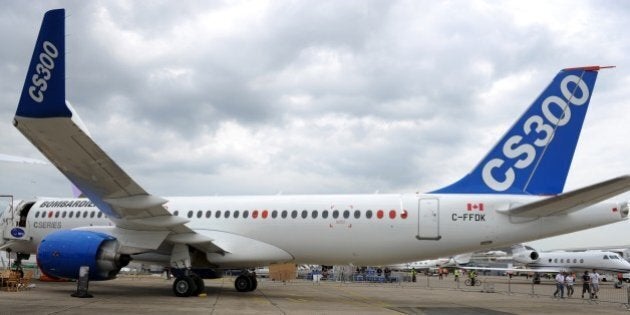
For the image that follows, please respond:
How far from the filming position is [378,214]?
14.7 meters

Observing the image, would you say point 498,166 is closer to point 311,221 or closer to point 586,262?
point 311,221

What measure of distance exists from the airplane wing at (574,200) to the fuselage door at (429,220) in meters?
1.63

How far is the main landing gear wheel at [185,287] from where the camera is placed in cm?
1473

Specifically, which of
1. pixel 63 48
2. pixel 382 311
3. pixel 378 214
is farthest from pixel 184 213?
pixel 63 48

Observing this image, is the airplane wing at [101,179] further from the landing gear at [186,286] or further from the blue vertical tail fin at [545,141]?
the blue vertical tail fin at [545,141]

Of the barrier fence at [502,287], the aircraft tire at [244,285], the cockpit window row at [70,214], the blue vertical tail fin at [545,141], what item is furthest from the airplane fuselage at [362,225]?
the barrier fence at [502,287]

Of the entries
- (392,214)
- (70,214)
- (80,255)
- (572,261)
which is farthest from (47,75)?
(572,261)

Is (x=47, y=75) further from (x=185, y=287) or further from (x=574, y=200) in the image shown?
(x=574, y=200)

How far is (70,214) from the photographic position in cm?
1812

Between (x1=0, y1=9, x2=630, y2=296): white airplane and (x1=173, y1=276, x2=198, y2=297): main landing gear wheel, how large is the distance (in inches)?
1.2

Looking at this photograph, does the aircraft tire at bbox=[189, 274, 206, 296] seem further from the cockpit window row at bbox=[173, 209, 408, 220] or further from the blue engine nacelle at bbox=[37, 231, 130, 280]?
the cockpit window row at bbox=[173, 209, 408, 220]

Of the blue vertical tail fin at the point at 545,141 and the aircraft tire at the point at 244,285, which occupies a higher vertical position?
the blue vertical tail fin at the point at 545,141

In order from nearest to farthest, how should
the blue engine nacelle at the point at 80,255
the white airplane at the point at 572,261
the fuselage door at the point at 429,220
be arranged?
the fuselage door at the point at 429,220
the blue engine nacelle at the point at 80,255
the white airplane at the point at 572,261

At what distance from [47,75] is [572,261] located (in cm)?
4228
